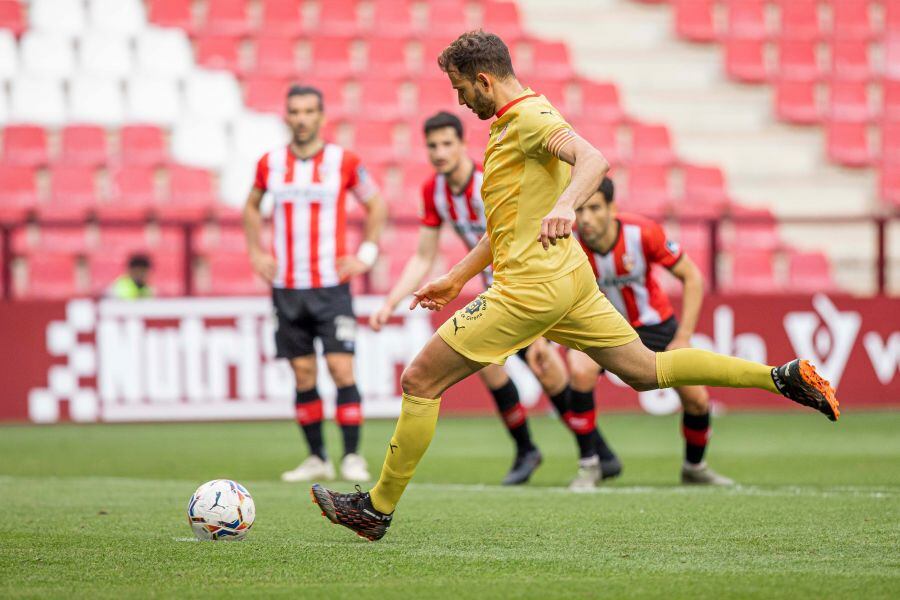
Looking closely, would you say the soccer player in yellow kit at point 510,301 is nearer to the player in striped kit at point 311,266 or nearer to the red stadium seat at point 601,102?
the player in striped kit at point 311,266

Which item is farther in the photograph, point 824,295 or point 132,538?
point 824,295

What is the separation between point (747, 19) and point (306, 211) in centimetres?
1172

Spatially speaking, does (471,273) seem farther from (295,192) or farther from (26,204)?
(26,204)

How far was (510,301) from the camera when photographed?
16.2ft

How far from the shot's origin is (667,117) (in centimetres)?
1766

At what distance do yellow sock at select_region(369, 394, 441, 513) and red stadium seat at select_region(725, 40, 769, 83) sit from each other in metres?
13.8

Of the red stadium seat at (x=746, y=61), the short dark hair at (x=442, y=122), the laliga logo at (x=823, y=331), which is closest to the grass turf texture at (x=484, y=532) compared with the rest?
the short dark hair at (x=442, y=122)

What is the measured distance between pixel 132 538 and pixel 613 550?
198 centimetres

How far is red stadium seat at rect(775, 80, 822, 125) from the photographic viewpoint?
17.4 metres

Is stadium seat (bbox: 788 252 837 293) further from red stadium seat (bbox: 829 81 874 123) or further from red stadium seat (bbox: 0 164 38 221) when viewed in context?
red stadium seat (bbox: 0 164 38 221)

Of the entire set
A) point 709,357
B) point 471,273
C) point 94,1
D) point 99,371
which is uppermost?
point 94,1

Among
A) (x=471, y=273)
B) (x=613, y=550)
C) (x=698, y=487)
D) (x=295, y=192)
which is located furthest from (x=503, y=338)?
(x=295, y=192)

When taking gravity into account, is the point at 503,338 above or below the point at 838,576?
above

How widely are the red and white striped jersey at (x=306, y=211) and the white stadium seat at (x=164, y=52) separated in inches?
345
